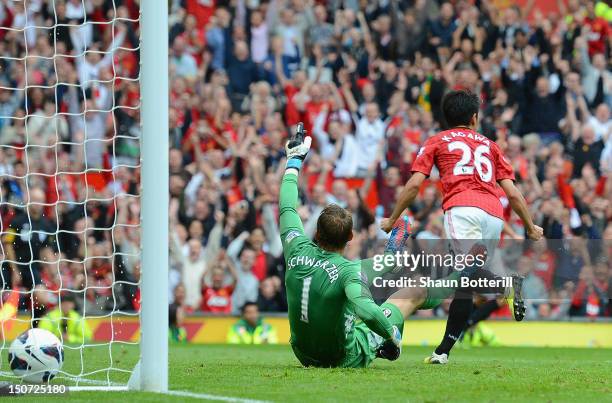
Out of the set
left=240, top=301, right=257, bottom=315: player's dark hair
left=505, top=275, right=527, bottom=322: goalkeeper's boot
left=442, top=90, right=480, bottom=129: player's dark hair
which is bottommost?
left=240, top=301, right=257, bottom=315: player's dark hair

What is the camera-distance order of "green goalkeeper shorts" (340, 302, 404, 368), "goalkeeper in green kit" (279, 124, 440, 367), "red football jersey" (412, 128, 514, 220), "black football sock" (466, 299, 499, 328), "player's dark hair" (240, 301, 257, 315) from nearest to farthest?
1. "goalkeeper in green kit" (279, 124, 440, 367)
2. "green goalkeeper shorts" (340, 302, 404, 368)
3. "red football jersey" (412, 128, 514, 220)
4. "black football sock" (466, 299, 499, 328)
5. "player's dark hair" (240, 301, 257, 315)

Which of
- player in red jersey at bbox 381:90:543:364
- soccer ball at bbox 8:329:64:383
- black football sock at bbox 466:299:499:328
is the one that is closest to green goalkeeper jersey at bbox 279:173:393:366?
player in red jersey at bbox 381:90:543:364

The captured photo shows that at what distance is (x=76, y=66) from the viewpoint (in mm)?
18625

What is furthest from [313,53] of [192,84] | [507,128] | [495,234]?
[495,234]

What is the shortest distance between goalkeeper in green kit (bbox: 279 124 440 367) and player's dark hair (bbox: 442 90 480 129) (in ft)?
5.14

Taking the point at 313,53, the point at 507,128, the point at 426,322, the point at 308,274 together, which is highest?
the point at 313,53

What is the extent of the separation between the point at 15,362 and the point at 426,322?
347 inches

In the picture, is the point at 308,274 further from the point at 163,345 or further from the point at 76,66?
the point at 76,66

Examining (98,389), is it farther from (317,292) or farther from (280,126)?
(280,126)

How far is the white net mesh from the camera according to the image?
13.8 m

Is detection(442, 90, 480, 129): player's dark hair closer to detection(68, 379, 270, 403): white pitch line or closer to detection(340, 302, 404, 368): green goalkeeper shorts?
detection(340, 302, 404, 368): green goalkeeper shorts

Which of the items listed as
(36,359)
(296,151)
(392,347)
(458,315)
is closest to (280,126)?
(458,315)

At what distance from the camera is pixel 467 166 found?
950 cm

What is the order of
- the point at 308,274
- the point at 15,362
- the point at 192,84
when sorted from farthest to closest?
1. the point at 192,84
2. the point at 308,274
3. the point at 15,362
